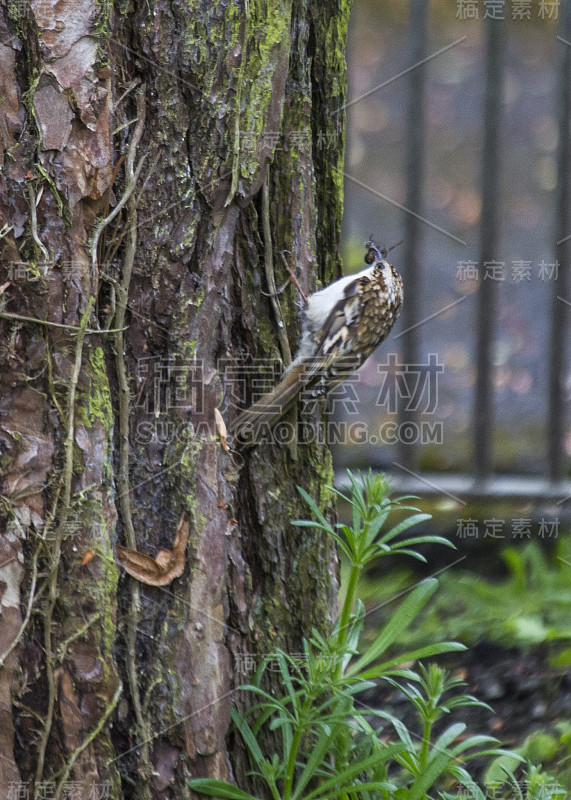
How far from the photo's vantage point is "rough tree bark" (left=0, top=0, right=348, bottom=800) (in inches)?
57.5

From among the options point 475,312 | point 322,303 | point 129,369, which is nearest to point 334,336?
point 322,303

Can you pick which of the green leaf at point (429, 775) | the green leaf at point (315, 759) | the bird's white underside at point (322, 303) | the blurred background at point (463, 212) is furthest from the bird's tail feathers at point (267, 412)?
the blurred background at point (463, 212)

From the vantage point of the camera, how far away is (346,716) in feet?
5.24

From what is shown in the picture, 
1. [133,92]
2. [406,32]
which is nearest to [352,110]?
[406,32]

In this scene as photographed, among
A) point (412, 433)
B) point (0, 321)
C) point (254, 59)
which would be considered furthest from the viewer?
point (412, 433)

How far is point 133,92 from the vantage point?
4.93 feet

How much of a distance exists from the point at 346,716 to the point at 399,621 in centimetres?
22

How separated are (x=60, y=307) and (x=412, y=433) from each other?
2196 millimetres

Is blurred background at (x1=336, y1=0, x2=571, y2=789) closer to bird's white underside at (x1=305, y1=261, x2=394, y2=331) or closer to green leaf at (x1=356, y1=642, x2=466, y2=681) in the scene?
bird's white underside at (x1=305, y1=261, x2=394, y2=331)

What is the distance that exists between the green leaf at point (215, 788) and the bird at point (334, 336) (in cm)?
68

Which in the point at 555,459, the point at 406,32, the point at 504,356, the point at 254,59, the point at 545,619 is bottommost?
the point at 545,619

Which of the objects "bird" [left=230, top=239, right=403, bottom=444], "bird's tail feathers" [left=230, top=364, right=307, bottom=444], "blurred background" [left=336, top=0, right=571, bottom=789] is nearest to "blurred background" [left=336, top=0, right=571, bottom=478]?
"blurred background" [left=336, top=0, right=571, bottom=789]

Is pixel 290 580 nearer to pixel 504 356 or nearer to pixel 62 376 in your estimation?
pixel 62 376

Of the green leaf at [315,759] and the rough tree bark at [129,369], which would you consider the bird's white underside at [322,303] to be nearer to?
the rough tree bark at [129,369]
